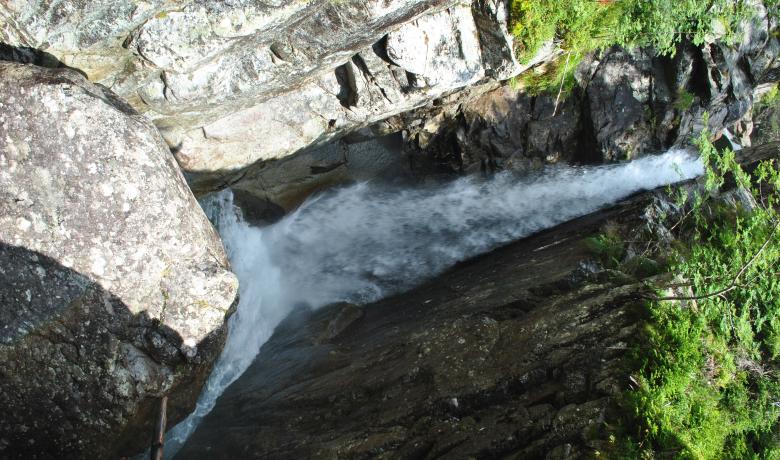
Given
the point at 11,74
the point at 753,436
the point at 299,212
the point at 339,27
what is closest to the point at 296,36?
the point at 339,27

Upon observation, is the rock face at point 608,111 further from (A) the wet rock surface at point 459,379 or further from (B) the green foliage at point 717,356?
(B) the green foliage at point 717,356

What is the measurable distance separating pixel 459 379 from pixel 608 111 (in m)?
6.80

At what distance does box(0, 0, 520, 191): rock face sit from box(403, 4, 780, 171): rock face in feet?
6.09

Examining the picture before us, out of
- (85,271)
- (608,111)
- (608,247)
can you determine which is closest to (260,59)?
(85,271)

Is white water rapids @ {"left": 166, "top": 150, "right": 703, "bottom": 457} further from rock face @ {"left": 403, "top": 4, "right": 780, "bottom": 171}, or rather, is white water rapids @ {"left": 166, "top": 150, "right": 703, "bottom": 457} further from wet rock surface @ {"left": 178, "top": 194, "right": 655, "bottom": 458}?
wet rock surface @ {"left": 178, "top": 194, "right": 655, "bottom": 458}

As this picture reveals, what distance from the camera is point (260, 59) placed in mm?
6699

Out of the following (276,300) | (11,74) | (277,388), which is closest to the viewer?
(11,74)

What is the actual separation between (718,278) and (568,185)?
4494 mm

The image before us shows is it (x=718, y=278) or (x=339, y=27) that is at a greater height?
(x=339, y=27)

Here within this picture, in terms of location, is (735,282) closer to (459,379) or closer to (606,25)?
(459,379)

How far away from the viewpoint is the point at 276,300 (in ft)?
31.3

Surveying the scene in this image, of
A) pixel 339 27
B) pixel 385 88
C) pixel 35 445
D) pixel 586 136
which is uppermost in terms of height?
pixel 339 27

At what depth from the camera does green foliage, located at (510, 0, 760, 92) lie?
7.70 metres

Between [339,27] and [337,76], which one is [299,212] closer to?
[337,76]
